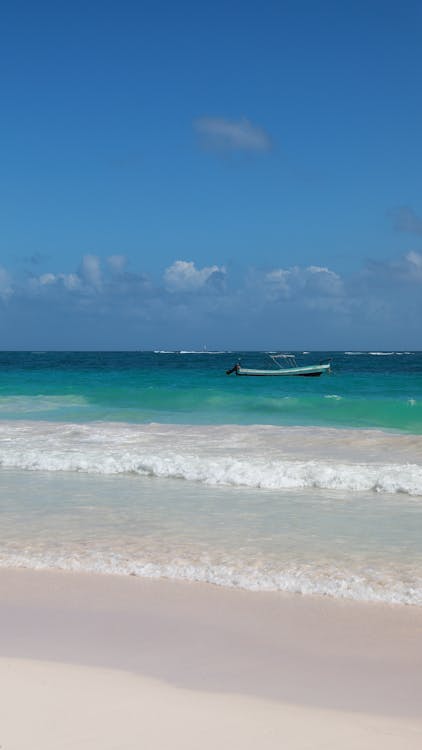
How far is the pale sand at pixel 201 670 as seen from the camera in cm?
381

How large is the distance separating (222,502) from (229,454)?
15.4 ft

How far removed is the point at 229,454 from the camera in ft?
49.1

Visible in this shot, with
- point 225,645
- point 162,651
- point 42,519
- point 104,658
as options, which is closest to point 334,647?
point 225,645

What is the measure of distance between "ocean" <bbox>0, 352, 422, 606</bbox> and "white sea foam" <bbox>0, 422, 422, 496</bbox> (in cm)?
4

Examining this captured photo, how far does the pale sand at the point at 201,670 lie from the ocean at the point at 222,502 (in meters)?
0.62

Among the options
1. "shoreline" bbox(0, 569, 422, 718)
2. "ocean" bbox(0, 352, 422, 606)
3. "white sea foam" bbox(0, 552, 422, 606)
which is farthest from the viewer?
"ocean" bbox(0, 352, 422, 606)

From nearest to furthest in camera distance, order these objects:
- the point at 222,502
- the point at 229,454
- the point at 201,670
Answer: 1. the point at 201,670
2. the point at 222,502
3. the point at 229,454

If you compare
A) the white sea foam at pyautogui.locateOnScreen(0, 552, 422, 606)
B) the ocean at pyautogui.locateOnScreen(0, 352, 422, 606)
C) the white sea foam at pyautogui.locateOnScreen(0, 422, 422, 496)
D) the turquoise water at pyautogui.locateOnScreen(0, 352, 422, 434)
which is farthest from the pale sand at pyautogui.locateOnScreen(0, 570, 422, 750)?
the turquoise water at pyautogui.locateOnScreen(0, 352, 422, 434)

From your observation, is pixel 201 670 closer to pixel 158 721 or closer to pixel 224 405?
pixel 158 721

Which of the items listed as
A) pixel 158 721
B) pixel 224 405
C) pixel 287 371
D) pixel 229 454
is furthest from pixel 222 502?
pixel 287 371

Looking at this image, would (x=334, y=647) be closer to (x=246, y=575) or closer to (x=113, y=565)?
(x=246, y=575)

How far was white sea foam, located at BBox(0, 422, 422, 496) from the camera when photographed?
1192 centimetres

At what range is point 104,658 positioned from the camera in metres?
4.81

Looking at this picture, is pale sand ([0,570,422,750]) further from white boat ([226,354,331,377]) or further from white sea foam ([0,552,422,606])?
white boat ([226,354,331,377])
